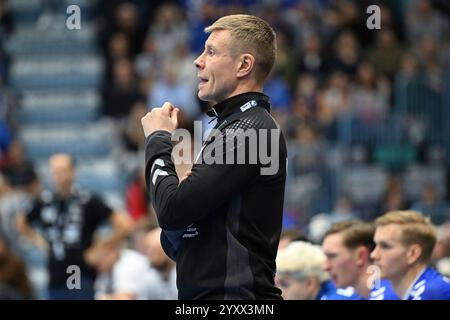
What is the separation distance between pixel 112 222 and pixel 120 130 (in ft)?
16.1

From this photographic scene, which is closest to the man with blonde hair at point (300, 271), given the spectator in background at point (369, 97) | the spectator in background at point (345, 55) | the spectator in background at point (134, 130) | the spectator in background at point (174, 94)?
the spectator in background at point (369, 97)

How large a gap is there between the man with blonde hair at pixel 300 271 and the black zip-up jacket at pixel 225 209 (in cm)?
214

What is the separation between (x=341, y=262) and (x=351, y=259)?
62mm

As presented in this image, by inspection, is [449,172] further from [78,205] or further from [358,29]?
[78,205]

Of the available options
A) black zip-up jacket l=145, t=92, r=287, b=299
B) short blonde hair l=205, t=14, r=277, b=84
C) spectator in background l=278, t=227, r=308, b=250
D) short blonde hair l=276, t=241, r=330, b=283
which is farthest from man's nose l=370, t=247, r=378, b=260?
short blonde hair l=205, t=14, r=277, b=84

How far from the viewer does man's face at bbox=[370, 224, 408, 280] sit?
601 centimetres

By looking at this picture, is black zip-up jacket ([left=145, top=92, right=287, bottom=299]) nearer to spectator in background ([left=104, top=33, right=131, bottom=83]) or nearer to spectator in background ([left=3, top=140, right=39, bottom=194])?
spectator in background ([left=3, top=140, right=39, bottom=194])

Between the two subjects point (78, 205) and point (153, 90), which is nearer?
point (78, 205)

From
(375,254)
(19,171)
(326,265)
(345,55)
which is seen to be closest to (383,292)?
(375,254)

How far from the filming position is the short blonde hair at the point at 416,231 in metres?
6.05

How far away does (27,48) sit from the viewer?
17.2 m

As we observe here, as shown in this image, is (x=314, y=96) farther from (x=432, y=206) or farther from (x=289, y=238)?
(x=289, y=238)
